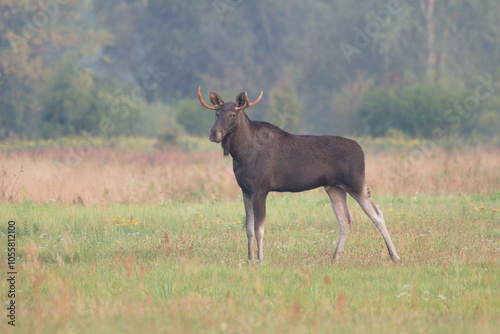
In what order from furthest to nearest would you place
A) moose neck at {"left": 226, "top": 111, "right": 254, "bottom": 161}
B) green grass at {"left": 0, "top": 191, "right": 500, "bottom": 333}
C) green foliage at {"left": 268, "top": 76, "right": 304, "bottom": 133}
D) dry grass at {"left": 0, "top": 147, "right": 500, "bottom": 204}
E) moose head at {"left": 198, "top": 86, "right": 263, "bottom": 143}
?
green foliage at {"left": 268, "top": 76, "right": 304, "bottom": 133} < dry grass at {"left": 0, "top": 147, "right": 500, "bottom": 204} < moose neck at {"left": 226, "top": 111, "right": 254, "bottom": 161} < moose head at {"left": 198, "top": 86, "right": 263, "bottom": 143} < green grass at {"left": 0, "top": 191, "right": 500, "bottom": 333}

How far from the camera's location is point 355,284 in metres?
7.59

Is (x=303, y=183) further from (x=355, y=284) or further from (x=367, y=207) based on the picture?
(x=355, y=284)

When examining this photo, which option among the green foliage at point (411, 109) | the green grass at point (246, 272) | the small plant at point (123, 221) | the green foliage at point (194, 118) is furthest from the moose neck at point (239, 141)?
the green foliage at point (194, 118)

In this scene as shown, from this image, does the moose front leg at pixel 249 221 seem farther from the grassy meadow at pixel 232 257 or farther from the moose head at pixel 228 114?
the moose head at pixel 228 114

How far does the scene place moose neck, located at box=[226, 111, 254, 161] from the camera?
9.31m

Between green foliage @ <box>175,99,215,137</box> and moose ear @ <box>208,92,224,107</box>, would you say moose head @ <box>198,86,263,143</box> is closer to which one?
moose ear @ <box>208,92,224,107</box>

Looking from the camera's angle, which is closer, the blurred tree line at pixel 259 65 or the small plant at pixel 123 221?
the small plant at pixel 123 221

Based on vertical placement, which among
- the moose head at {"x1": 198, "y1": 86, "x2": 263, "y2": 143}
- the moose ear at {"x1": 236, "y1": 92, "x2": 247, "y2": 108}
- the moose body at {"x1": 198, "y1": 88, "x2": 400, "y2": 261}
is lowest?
the moose body at {"x1": 198, "y1": 88, "x2": 400, "y2": 261}

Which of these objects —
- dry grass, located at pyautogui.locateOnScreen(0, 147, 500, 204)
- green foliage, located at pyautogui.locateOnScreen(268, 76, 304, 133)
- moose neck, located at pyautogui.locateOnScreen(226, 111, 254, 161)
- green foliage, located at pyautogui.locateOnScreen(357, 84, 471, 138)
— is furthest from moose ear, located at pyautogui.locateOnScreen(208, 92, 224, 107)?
green foliage, located at pyautogui.locateOnScreen(268, 76, 304, 133)

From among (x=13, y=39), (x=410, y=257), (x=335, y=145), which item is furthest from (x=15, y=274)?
(x=13, y=39)

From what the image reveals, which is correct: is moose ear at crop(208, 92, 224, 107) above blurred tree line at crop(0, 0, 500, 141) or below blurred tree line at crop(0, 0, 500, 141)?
below

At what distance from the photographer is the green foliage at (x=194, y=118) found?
44.8 meters

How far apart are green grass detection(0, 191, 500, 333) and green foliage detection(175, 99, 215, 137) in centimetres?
3099

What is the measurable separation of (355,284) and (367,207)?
2.17m
